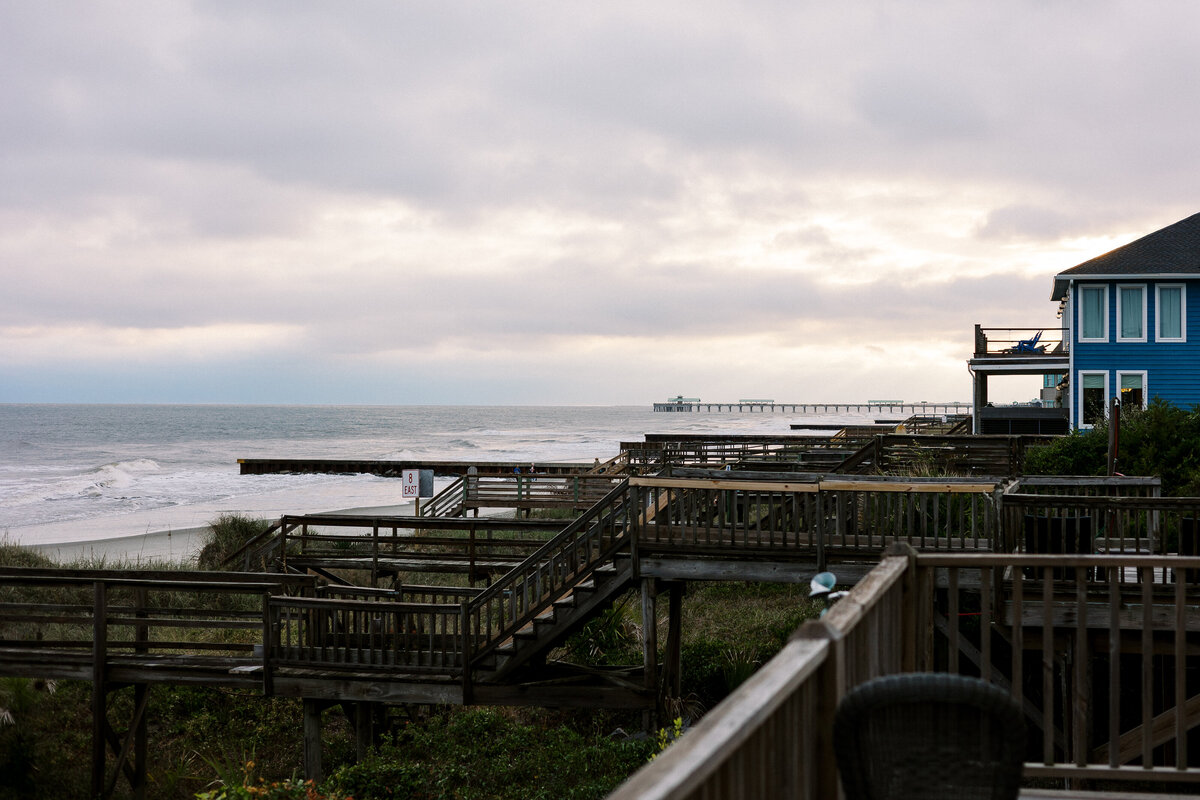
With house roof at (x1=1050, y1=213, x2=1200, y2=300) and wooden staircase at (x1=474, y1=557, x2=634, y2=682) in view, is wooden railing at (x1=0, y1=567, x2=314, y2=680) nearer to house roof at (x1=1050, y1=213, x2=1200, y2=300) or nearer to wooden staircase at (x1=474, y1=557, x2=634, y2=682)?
wooden staircase at (x1=474, y1=557, x2=634, y2=682)

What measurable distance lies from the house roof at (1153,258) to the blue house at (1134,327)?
3 cm

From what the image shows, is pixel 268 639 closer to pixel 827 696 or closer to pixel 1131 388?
pixel 827 696

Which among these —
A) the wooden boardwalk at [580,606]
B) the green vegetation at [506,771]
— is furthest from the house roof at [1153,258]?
the green vegetation at [506,771]

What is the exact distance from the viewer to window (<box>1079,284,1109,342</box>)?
99.9 ft

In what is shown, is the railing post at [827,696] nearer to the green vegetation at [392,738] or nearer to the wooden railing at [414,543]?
the green vegetation at [392,738]

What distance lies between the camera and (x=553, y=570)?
43.3ft

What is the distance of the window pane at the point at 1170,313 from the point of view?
29844 millimetres

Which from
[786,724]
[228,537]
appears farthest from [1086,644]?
[228,537]

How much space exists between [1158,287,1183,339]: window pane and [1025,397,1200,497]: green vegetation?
9423 mm

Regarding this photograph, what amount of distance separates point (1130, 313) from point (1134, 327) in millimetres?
459

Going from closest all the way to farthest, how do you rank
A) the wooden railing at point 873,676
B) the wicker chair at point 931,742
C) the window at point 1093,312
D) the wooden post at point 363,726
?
the wooden railing at point 873,676 → the wicker chair at point 931,742 → the wooden post at point 363,726 → the window at point 1093,312

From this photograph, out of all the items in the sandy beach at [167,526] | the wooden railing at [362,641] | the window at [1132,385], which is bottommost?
the sandy beach at [167,526]

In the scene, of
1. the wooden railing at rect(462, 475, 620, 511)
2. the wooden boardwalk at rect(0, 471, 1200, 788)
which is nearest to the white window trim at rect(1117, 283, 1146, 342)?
the wooden railing at rect(462, 475, 620, 511)

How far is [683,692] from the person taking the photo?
15266mm
